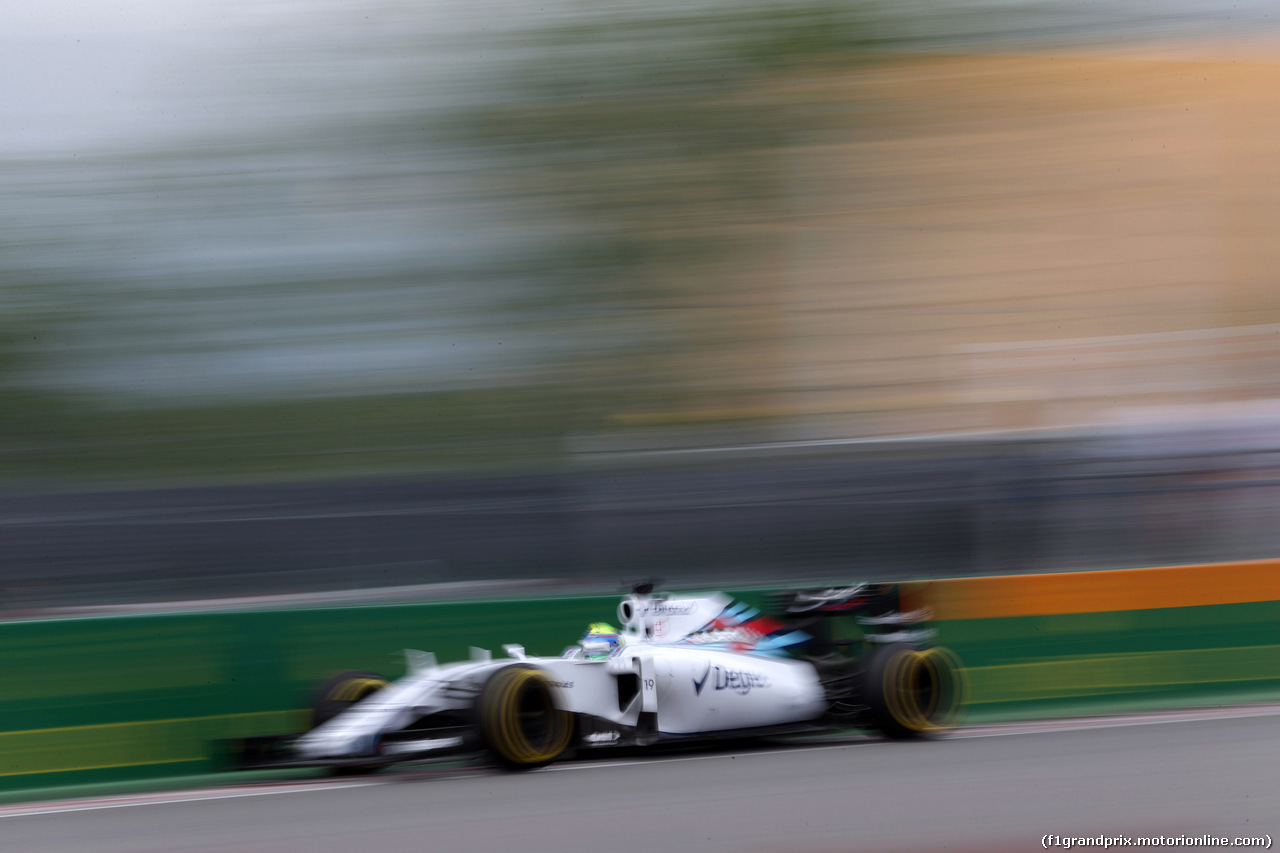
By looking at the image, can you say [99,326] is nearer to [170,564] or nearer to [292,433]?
[292,433]

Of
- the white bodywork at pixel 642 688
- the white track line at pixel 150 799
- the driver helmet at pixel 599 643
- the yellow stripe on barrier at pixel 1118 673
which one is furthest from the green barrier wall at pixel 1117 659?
the white track line at pixel 150 799

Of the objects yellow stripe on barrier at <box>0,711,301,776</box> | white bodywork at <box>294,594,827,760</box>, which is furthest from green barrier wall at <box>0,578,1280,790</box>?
white bodywork at <box>294,594,827,760</box>

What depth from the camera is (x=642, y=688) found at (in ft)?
17.5

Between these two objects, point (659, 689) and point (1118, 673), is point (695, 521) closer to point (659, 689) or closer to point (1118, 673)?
point (659, 689)

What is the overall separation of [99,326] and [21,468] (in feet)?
3.37

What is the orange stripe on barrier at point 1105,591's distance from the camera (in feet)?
20.7

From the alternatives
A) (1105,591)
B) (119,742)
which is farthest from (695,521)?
(119,742)

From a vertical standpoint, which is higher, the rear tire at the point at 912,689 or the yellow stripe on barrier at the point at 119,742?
the yellow stripe on barrier at the point at 119,742

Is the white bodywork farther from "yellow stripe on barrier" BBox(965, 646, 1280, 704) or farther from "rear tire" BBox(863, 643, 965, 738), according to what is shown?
"yellow stripe on barrier" BBox(965, 646, 1280, 704)

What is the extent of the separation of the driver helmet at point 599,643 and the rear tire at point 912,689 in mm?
1133

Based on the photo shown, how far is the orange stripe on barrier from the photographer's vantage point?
249 inches

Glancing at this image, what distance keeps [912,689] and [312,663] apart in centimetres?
261

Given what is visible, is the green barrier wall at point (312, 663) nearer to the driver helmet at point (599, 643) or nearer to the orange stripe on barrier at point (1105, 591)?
the orange stripe on barrier at point (1105, 591)

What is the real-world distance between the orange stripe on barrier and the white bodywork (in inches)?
38.7
